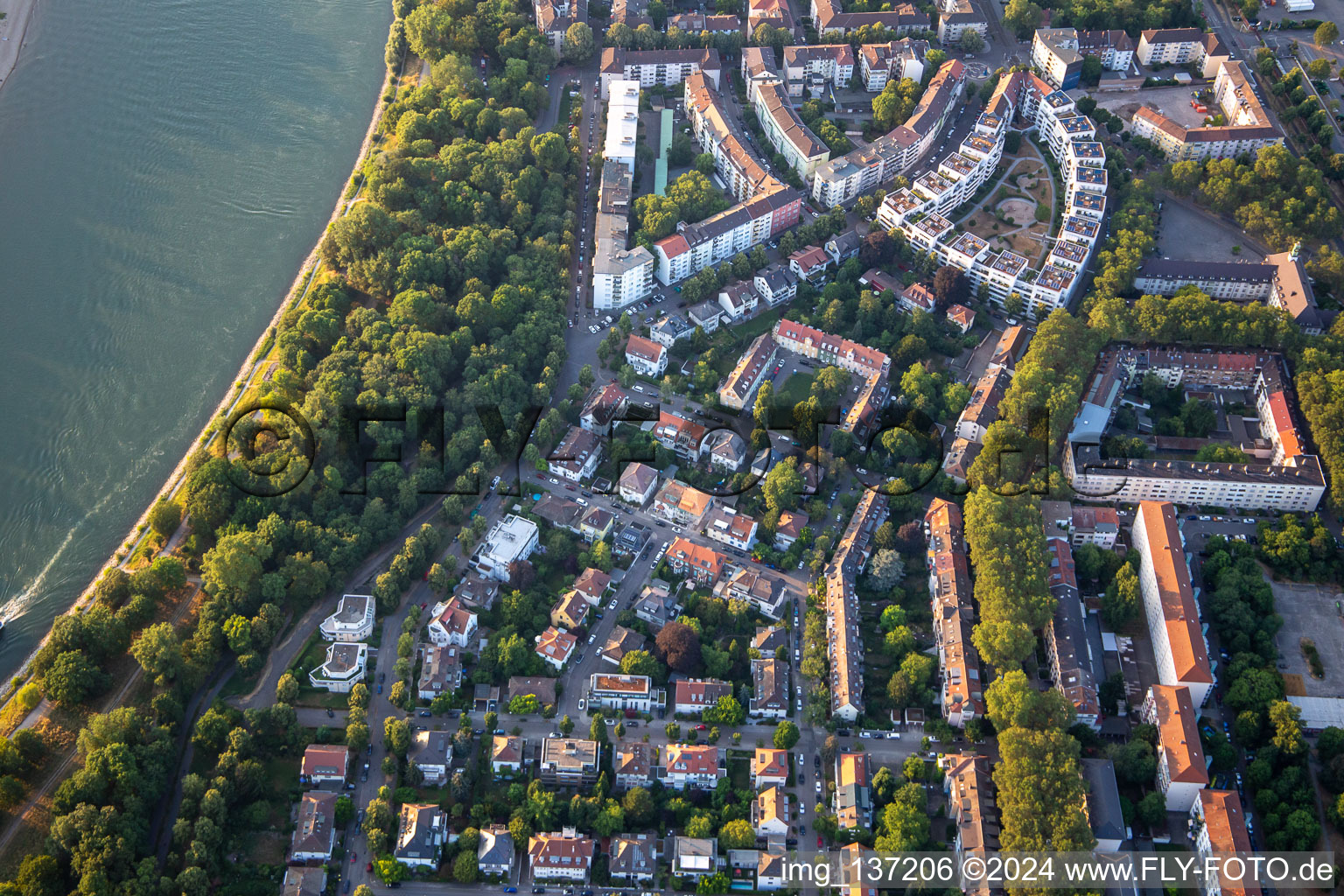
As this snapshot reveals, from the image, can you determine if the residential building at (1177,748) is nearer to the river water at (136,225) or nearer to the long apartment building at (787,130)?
the long apartment building at (787,130)

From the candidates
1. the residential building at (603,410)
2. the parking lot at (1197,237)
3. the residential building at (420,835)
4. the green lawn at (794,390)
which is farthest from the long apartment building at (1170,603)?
the residential building at (420,835)

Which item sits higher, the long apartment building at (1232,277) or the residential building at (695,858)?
the long apartment building at (1232,277)

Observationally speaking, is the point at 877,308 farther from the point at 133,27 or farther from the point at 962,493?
the point at 133,27

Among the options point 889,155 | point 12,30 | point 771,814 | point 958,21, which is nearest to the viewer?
point 771,814

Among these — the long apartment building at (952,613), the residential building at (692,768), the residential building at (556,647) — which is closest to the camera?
the residential building at (692,768)

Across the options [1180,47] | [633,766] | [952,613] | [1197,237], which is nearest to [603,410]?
[633,766]

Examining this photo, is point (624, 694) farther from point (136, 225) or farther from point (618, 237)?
point (136, 225)

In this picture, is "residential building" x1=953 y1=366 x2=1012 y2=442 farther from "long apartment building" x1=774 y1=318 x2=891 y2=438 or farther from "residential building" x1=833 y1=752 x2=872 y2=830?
"residential building" x1=833 y1=752 x2=872 y2=830
